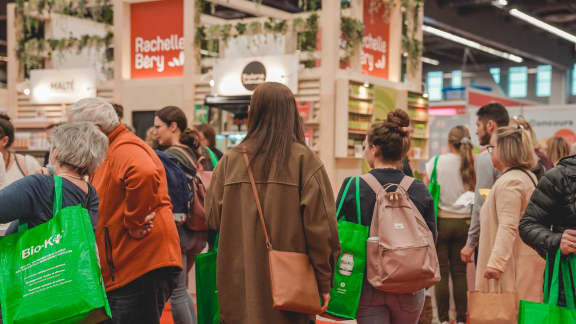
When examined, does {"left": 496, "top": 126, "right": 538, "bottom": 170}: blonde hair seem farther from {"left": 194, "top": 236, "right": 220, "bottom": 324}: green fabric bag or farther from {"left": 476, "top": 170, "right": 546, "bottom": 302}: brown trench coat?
{"left": 194, "top": 236, "right": 220, "bottom": 324}: green fabric bag

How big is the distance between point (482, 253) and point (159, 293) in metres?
1.91

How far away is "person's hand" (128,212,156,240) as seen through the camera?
9.80 feet

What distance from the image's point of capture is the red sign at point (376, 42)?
10.0 metres

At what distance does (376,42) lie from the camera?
10266 mm

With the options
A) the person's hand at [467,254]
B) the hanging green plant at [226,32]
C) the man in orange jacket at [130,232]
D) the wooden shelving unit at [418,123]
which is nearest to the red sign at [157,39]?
the hanging green plant at [226,32]

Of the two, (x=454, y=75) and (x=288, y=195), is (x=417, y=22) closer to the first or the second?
(x=288, y=195)

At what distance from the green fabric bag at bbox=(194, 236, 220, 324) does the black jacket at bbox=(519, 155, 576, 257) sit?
1.39 metres

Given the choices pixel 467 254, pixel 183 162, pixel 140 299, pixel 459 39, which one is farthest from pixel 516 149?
pixel 459 39

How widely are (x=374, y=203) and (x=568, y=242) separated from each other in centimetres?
94

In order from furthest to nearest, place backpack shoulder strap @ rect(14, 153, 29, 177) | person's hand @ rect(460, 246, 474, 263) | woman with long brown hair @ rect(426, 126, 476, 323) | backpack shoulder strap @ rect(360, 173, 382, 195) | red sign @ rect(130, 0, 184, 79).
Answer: red sign @ rect(130, 0, 184, 79) < woman with long brown hair @ rect(426, 126, 476, 323) < backpack shoulder strap @ rect(14, 153, 29, 177) < person's hand @ rect(460, 246, 474, 263) < backpack shoulder strap @ rect(360, 173, 382, 195)

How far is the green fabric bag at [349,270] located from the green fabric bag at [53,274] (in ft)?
3.52

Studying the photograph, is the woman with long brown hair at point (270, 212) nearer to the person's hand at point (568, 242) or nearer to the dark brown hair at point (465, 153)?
the person's hand at point (568, 242)

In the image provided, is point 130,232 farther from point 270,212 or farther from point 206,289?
point 270,212

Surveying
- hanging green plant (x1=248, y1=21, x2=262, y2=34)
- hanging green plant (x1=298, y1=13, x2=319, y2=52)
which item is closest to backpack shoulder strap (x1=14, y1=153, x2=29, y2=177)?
hanging green plant (x1=298, y1=13, x2=319, y2=52)
